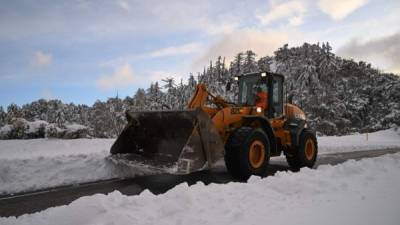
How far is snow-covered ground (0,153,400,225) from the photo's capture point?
402cm

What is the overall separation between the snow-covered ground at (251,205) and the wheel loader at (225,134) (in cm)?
132

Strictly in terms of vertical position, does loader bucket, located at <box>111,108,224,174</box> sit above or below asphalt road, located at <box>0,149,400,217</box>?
above

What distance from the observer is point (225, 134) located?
26.2 ft

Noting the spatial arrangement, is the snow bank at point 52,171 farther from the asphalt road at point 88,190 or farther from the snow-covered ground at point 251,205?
the snow-covered ground at point 251,205

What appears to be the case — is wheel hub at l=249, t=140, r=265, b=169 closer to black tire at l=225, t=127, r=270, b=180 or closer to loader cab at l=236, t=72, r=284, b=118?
black tire at l=225, t=127, r=270, b=180

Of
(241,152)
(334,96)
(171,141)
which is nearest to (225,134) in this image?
(241,152)

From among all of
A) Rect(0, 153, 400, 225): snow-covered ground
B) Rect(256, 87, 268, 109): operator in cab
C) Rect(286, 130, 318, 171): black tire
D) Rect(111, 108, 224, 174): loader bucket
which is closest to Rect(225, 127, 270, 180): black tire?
Rect(111, 108, 224, 174): loader bucket

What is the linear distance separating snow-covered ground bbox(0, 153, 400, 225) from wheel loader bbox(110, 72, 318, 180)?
1322 millimetres

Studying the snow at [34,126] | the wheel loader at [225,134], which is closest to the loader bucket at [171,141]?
the wheel loader at [225,134]

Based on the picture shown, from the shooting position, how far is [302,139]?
32.2ft

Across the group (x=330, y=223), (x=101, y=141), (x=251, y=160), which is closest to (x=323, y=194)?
(x=330, y=223)

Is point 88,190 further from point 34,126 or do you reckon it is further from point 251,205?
point 34,126

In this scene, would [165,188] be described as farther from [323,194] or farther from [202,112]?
[323,194]

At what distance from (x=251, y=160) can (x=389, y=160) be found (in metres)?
3.78
